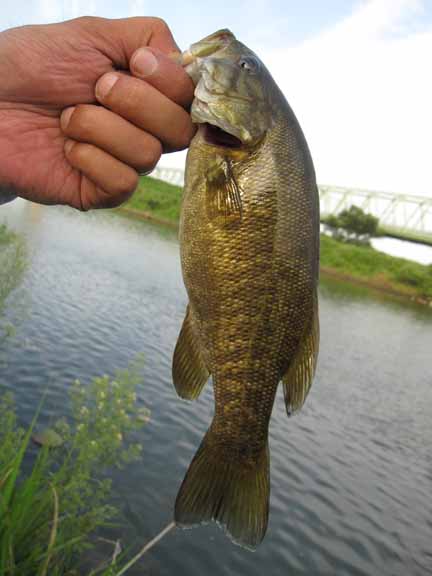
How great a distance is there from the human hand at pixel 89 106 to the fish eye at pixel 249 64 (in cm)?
29

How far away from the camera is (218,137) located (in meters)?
2.46

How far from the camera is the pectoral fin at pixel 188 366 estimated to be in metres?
2.59

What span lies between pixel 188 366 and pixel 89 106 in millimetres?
1422

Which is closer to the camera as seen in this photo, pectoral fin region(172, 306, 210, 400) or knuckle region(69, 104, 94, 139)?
knuckle region(69, 104, 94, 139)

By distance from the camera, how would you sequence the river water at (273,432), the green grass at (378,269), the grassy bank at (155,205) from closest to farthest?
the river water at (273,432), the grassy bank at (155,205), the green grass at (378,269)

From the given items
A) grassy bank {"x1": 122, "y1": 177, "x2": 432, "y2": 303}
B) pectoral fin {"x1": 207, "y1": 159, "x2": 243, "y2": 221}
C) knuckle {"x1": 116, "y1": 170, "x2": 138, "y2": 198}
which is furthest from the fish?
grassy bank {"x1": 122, "y1": 177, "x2": 432, "y2": 303}

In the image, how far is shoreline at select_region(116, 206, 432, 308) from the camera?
52656 millimetres

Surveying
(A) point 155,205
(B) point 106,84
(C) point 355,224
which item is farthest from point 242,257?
(C) point 355,224

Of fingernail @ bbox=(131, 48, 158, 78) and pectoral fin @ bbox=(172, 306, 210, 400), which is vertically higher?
fingernail @ bbox=(131, 48, 158, 78)

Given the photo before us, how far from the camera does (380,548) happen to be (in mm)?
8297

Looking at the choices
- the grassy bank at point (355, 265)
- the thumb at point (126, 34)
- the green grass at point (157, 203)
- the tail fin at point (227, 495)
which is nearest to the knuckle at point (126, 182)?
the thumb at point (126, 34)

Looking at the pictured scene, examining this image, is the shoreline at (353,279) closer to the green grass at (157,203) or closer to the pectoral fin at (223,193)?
the green grass at (157,203)

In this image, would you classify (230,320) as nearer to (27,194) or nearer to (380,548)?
(27,194)

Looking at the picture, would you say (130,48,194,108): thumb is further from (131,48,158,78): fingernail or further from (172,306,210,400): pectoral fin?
(172,306,210,400): pectoral fin
